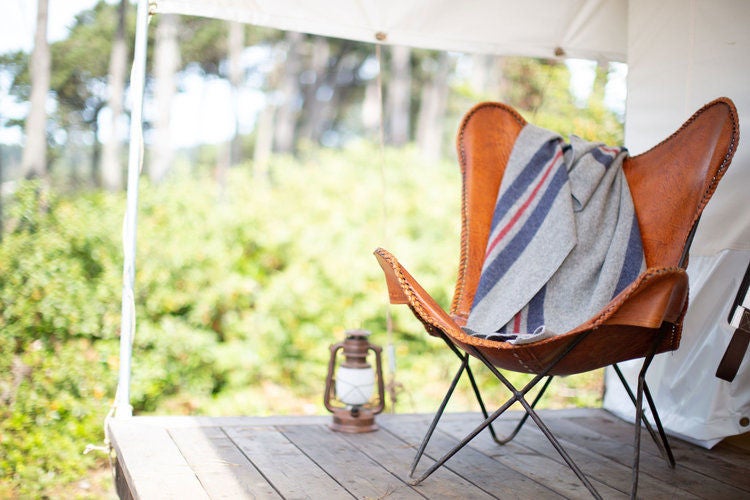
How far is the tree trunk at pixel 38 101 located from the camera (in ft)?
18.3

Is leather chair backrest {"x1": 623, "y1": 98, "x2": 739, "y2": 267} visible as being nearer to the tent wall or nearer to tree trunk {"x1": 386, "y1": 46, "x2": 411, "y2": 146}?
the tent wall

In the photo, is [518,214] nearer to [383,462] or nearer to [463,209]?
[463,209]

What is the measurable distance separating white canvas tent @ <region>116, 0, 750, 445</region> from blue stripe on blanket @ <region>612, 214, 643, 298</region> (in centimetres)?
40

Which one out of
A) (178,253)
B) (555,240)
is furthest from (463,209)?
(178,253)

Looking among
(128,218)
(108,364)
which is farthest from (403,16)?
(108,364)

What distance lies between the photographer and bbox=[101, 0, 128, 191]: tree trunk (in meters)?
6.61

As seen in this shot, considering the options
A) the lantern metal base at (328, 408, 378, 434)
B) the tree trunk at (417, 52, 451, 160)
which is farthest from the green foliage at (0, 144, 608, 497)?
the tree trunk at (417, 52, 451, 160)

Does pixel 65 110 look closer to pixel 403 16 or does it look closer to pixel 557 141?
pixel 403 16

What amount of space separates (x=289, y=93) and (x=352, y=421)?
793 centimetres

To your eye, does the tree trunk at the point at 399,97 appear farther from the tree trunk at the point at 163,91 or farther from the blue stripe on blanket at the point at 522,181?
the blue stripe on blanket at the point at 522,181

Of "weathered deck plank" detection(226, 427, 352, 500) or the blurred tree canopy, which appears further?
the blurred tree canopy

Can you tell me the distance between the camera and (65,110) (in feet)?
20.8

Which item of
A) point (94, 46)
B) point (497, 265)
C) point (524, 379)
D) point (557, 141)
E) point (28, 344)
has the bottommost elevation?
point (524, 379)

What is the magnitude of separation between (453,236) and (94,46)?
3.64 meters
